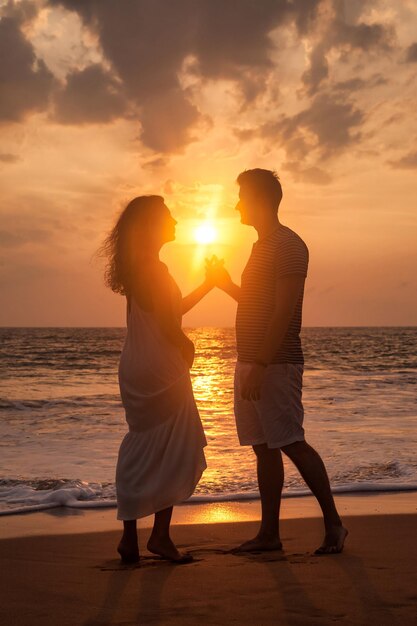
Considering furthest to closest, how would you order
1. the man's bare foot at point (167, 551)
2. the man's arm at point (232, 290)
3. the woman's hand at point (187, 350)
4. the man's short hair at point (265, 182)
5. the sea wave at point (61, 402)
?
the sea wave at point (61, 402)
the man's arm at point (232, 290)
the man's short hair at point (265, 182)
the woman's hand at point (187, 350)
the man's bare foot at point (167, 551)

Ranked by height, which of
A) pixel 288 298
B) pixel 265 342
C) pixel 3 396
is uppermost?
pixel 288 298

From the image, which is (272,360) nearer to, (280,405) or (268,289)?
(280,405)

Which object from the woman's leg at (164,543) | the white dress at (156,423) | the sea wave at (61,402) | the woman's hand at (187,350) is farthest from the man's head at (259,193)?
the sea wave at (61,402)

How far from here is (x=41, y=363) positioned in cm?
3281

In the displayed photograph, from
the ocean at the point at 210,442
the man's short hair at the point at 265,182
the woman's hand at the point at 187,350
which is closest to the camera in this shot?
the woman's hand at the point at 187,350

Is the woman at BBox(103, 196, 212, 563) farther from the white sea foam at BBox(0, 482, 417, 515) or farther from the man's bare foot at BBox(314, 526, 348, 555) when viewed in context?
the white sea foam at BBox(0, 482, 417, 515)

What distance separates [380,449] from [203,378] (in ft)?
47.2

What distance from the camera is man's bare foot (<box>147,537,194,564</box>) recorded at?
3.97m

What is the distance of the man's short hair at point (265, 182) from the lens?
4.31 metres

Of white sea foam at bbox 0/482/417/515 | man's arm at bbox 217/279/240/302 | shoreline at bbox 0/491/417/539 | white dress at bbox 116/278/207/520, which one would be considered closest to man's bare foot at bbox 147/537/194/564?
white dress at bbox 116/278/207/520

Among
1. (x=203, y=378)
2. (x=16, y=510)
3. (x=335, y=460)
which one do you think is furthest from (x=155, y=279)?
(x=203, y=378)

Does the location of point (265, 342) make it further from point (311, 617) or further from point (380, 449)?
point (380, 449)

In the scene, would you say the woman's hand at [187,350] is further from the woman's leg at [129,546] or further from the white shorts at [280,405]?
the woman's leg at [129,546]

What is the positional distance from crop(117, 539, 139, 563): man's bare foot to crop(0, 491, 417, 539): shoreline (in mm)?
1174
